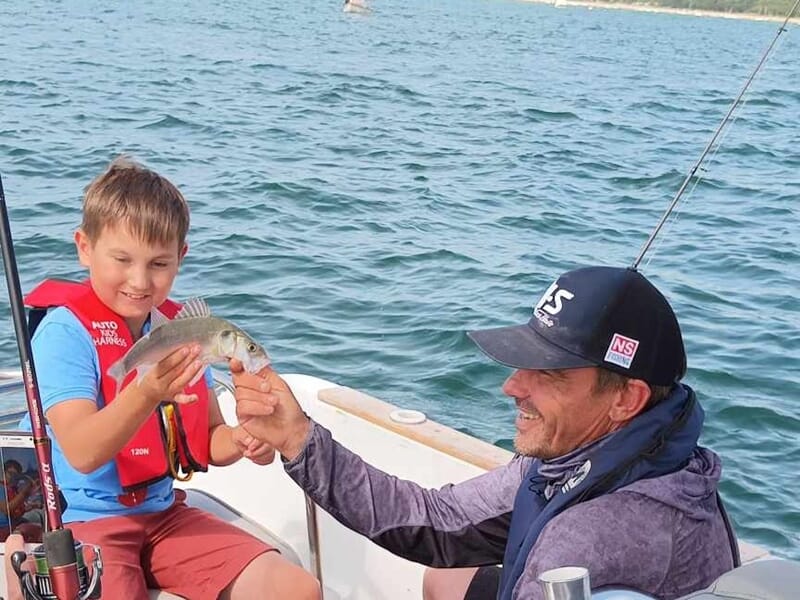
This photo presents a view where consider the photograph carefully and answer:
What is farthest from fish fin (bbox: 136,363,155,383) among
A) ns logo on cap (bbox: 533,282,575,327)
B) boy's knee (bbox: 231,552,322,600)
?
ns logo on cap (bbox: 533,282,575,327)

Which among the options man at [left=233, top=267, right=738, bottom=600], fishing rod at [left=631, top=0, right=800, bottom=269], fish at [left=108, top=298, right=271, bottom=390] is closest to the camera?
man at [left=233, top=267, right=738, bottom=600]

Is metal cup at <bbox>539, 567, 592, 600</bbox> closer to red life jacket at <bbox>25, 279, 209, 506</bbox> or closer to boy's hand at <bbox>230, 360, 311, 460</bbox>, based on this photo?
boy's hand at <bbox>230, 360, 311, 460</bbox>

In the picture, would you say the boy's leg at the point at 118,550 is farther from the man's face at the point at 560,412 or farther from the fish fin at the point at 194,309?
the man's face at the point at 560,412

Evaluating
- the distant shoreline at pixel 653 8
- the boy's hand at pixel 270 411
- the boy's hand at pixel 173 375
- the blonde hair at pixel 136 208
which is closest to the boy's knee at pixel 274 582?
the boy's hand at pixel 270 411

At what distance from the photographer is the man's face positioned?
2436 millimetres

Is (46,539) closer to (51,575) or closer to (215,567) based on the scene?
(51,575)

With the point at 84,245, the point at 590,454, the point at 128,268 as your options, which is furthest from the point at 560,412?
the point at 84,245

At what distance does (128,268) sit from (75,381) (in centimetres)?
30

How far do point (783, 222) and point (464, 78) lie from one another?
40.2 ft

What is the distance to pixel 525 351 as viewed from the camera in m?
2.44

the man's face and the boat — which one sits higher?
the man's face

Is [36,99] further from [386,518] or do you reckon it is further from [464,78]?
[386,518]

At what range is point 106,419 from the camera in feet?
8.52

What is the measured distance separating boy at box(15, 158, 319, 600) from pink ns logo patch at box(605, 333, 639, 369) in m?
0.86
